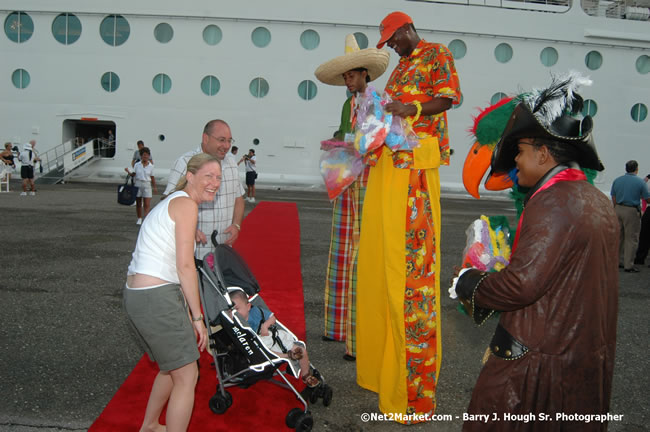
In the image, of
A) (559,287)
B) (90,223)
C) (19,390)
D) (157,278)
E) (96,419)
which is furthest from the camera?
(90,223)

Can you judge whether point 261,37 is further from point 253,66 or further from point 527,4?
point 527,4

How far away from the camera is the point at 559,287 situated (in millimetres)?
1741

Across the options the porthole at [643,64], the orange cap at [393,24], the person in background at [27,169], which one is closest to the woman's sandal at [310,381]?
the orange cap at [393,24]

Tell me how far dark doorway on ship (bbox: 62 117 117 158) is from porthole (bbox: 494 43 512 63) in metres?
16.4

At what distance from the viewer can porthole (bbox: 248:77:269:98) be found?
2180 cm

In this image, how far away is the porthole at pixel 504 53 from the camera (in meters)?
22.0

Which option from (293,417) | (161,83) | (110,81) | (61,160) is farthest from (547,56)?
(293,417)

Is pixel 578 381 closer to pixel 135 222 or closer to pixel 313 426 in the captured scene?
pixel 313 426

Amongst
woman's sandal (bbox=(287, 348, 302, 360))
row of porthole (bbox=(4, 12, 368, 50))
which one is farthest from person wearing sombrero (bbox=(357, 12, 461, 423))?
row of porthole (bbox=(4, 12, 368, 50))

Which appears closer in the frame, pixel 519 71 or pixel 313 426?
pixel 313 426

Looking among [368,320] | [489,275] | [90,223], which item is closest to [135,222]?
[90,223]

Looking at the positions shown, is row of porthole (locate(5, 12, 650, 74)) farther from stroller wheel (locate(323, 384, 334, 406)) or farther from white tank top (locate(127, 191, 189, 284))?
white tank top (locate(127, 191, 189, 284))

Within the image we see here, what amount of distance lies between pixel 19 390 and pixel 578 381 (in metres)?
3.32

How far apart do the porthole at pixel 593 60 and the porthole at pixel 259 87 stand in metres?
13.3
